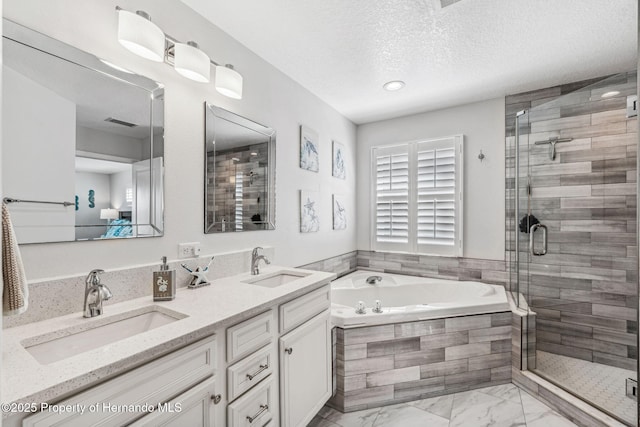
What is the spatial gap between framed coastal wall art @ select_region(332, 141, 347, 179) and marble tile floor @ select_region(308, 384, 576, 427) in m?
2.10

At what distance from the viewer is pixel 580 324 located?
8.14 feet

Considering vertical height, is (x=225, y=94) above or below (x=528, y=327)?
above

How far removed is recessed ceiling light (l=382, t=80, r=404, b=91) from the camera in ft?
8.39

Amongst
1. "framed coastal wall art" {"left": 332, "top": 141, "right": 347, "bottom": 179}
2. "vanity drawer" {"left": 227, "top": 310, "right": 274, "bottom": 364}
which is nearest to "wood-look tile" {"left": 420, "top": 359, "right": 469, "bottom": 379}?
"vanity drawer" {"left": 227, "top": 310, "right": 274, "bottom": 364}

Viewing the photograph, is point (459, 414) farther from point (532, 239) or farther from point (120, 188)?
point (120, 188)

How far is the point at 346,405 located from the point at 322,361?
466 mm

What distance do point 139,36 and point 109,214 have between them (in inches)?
31.4

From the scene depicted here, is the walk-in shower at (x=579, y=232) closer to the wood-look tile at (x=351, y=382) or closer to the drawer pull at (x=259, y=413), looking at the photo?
the wood-look tile at (x=351, y=382)

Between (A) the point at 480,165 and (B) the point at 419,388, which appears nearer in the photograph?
(B) the point at 419,388

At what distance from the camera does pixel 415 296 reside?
10.0ft

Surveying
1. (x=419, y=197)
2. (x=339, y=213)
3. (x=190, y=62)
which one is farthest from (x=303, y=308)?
(x=419, y=197)

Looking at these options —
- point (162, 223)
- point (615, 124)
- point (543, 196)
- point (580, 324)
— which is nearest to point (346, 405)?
point (162, 223)

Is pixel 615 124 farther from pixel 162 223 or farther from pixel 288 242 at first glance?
pixel 162 223

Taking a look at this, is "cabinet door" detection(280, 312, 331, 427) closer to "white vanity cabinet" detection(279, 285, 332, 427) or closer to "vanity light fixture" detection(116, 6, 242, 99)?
"white vanity cabinet" detection(279, 285, 332, 427)
